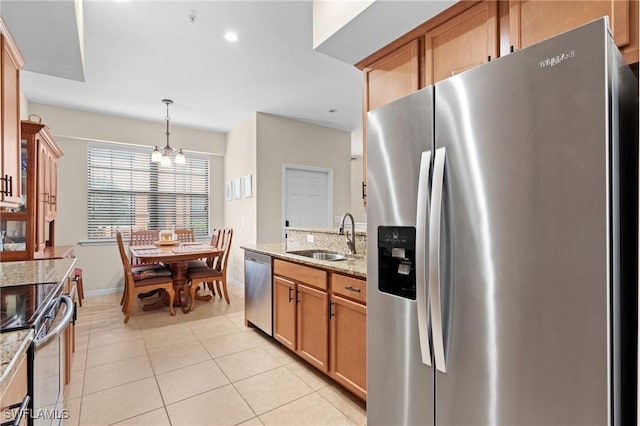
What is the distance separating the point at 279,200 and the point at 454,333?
4079 mm

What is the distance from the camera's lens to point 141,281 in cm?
370

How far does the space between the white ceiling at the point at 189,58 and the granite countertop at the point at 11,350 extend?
178 centimetres

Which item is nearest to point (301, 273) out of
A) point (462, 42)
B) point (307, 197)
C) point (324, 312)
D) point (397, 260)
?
point (324, 312)

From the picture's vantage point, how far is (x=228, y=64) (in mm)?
3176

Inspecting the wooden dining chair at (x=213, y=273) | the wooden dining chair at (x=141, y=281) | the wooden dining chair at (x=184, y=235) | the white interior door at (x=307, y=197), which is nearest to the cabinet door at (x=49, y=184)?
the wooden dining chair at (x=141, y=281)

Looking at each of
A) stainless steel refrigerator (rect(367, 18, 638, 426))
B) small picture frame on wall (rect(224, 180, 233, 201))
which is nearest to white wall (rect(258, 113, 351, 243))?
small picture frame on wall (rect(224, 180, 233, 201))

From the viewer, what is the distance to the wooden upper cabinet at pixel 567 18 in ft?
3.95

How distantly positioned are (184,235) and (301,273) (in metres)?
3.55

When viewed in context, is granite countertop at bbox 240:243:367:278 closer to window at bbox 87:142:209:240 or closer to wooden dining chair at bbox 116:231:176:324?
wooden dining chair at bbox 116:231:176:324

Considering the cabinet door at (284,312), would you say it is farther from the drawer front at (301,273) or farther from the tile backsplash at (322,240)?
the tile backsplash at (322,240)

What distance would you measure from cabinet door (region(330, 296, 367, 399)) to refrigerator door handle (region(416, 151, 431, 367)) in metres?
0.73

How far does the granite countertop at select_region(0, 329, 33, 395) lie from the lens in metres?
0.73

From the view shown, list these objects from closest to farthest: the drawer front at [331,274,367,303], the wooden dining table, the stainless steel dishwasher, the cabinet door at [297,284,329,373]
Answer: the drawer front at [331,274,367,303] < the cabinet door at [297,284,329,373] < the stainless steel dishwasher < the wooden dining table

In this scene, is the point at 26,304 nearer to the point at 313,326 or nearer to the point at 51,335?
the point at 51,335
